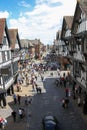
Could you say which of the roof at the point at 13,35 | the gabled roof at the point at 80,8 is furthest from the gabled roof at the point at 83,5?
the roof at the point at 13,35

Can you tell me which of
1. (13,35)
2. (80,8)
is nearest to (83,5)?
(80,8)

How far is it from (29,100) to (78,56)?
31.9 feet

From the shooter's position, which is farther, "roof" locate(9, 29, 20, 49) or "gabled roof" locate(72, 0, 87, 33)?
"roof" locate(9, 29, 20, 49)

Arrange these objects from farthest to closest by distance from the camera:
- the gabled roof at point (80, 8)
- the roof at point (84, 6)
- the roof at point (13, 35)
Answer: the roof at point (13, 35), the gabled roof at point (80, 8), the roof at point (84, 6)

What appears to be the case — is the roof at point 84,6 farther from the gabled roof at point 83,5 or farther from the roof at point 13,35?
the roof at point 13,35

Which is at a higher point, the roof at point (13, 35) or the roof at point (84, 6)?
the roof at point (84, 6)

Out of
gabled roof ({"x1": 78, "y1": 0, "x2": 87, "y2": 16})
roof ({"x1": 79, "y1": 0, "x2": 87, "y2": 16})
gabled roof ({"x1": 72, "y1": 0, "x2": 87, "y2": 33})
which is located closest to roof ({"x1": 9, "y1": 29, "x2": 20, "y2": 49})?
gabled roof ({"x1": 72, "y1": 0, "x2": 87, "y2": 33})

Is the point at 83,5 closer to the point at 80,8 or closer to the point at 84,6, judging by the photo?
the point at 84,6

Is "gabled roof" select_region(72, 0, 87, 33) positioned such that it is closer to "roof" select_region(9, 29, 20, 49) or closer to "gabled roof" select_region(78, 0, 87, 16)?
"gabled roof" select_region(78, 0, 87, 16)

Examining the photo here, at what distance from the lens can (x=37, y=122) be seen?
96.8 ft

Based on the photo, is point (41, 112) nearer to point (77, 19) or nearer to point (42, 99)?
point (42, 99)

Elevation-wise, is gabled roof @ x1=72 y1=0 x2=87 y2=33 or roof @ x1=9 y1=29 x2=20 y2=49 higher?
gabled roof @ x1=72 y1=0 x2=87 y2=33

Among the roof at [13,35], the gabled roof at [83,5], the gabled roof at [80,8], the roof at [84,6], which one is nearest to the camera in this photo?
the roof at [84,6]

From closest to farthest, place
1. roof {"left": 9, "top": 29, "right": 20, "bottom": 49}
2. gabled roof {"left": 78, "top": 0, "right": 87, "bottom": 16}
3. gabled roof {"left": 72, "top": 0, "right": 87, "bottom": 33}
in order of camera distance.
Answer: gabled roof {"left": 78, "top": 0, "right": 87, "bottom": 16}, gabled roof {"left": 72, "top": 0, "right": 87, "bottom": 33}, roof {"left": 9, "top": 29, "right": 20, "bottom": 49}
